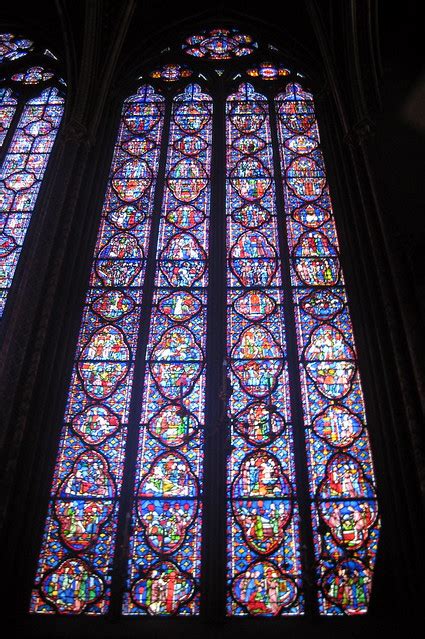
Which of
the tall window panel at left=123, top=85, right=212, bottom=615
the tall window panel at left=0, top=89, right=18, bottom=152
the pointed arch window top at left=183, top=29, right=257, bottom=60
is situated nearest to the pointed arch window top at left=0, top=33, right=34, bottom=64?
the tall window panel at left=0, top=89, right=18, bottom=152

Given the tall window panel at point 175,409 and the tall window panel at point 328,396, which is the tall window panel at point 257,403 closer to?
the tall window panel at point 328,396

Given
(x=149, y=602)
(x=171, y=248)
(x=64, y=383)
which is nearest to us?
(x=149, y=602)

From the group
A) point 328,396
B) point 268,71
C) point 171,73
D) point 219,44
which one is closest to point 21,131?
point 171,73

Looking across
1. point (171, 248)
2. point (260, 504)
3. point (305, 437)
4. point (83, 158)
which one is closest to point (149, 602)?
point (260, 504)

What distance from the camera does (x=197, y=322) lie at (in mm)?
7020

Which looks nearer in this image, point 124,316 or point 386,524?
point 386,524

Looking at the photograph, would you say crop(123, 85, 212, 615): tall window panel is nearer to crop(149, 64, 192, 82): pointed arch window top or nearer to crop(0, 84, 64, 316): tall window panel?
crop(149, 64, 192, 82): pointed arch window top

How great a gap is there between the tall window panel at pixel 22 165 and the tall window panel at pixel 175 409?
159 centimetres

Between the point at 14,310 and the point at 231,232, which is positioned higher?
the point at 231,232

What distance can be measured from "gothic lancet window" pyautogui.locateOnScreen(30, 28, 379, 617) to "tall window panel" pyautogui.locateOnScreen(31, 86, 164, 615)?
0.02m

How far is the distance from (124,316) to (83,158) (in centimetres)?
217

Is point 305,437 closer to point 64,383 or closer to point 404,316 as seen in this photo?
point 404,316

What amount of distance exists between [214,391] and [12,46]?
22.1 ft

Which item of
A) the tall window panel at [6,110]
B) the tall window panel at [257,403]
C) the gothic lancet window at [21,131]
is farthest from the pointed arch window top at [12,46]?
the tall window panel at [257,403]
